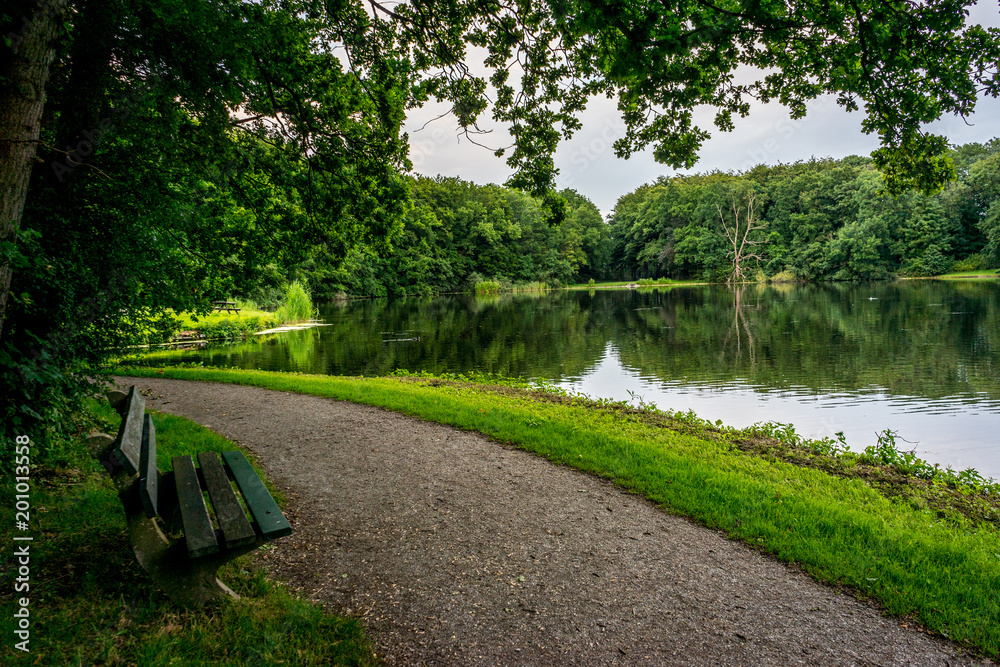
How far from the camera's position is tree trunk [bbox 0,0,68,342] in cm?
275

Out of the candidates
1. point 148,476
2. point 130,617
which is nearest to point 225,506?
point 148,476

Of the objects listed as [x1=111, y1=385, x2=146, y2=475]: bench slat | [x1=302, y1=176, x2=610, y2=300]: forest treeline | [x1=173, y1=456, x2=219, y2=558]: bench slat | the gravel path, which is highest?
[x1=302, y1=176, x2=610, y2=300]: forest treeline

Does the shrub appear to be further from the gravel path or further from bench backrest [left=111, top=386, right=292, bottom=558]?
bench backrest [left=111, top=386, right=292, bottom=558]

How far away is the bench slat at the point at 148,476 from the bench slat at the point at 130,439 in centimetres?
5

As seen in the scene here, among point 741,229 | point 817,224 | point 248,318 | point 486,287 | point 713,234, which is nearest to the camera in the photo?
point 248,318

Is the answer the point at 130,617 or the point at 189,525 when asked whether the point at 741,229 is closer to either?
the point at 189,525

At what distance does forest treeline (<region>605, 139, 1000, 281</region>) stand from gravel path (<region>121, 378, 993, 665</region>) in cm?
5094

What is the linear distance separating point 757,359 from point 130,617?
54.2ft

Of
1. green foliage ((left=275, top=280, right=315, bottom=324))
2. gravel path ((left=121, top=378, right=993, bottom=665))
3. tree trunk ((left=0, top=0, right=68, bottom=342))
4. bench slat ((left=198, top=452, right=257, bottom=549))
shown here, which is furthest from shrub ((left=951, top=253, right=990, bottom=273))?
Answer: tree trunk ((left=0, top=0, right=68, bottom=342))

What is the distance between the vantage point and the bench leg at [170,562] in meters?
2.83

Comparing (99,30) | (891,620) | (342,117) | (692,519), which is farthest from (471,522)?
(342,117)

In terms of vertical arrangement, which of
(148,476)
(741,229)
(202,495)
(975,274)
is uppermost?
(741,229)

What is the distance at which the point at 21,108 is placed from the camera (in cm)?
284

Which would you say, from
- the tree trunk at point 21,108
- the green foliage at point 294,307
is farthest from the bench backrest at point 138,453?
the green foliage at point 294,307
